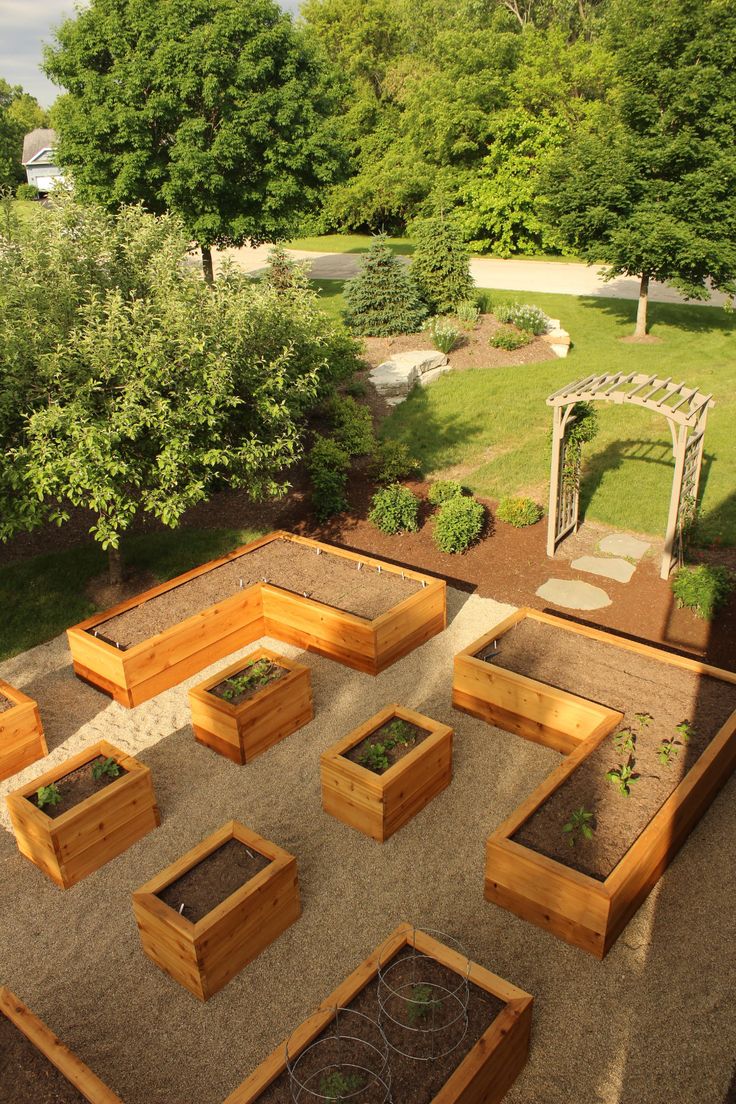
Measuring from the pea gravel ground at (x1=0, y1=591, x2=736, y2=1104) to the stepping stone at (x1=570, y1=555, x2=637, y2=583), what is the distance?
3925 millimetres

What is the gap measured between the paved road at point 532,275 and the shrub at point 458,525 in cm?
1535

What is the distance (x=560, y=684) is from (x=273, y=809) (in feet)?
10.2

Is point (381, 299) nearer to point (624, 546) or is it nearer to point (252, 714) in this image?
point (624, 546)

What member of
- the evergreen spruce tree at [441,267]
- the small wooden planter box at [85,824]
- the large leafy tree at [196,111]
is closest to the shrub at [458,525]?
the small wooden planter box at [85,824]

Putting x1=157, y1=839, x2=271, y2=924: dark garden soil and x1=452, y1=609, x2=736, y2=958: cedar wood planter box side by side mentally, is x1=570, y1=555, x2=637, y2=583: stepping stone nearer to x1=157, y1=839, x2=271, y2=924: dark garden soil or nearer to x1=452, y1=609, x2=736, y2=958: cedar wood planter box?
x1=452, y1=609, x2=736, y2=958: cedar wood planter box

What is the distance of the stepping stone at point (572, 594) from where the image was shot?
10.6 meters

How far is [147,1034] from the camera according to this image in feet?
17.9

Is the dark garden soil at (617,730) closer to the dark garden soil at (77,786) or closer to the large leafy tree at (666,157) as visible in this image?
the dark garden soil at (77,786)

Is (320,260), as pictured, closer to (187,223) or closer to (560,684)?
(187,223)

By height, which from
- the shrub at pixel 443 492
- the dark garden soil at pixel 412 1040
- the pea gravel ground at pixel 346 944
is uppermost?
the shrub at pixel 443 492

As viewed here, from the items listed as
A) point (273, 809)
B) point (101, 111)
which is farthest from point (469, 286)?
point (273, 809)

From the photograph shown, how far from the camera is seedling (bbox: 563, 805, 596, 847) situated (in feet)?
20.3

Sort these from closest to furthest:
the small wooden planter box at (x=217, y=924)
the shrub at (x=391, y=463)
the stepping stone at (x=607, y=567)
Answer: the small wooden planter box at (x=217, y=924)
the stepping stone at (x=607, y=567)
the shrub at (x=391, y=463)

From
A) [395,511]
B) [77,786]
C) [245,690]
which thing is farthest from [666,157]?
[77,786]
